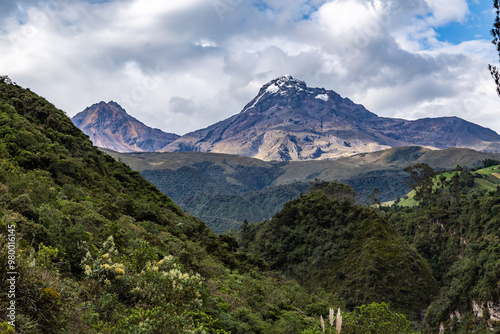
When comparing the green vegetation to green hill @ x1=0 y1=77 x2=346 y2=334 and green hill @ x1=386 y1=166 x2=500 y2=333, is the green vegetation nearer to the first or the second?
green hill @ x1=0 y1=77 x2=346 y2=334

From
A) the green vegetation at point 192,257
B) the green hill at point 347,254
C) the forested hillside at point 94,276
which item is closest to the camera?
the forested hillside at point 94,276

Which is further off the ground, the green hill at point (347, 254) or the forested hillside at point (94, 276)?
the forested hillside at point (94, 276)

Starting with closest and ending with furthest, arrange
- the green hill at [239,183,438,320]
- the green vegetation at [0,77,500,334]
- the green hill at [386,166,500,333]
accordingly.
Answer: the green vegetation at [0,77,500,334] → the green hill at [386,166,500,333] → the green hill at [239,183,438,320]

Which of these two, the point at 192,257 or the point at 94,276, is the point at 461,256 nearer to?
the point at 192,257

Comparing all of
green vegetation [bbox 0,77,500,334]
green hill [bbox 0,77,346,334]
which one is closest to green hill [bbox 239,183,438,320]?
green vegetation [bbox 0,77,500,334]

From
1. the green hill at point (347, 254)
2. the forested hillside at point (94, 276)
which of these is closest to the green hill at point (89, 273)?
the forested hillside at point (94, 276)

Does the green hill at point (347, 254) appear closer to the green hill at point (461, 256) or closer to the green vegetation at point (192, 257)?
the green vegetation at point (192, 257)

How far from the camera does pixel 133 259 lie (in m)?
13.9

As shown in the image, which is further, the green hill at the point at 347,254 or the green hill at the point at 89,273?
the green hill at the point at 347,254

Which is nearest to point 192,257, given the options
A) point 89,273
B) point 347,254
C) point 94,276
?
point 94,276

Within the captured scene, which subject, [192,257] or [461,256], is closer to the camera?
[192,257]

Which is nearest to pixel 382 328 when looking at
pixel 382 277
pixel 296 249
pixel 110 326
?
pixel 110 326

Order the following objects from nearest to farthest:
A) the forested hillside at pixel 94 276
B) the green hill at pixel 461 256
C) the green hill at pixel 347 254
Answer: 1. the forested hillside at pixel 94 276
2. the green hill at pixel 461 256
3. the green hill at pixel 347 254

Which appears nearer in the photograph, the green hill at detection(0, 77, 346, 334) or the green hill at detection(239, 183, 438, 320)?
the green hill at detection(0, 77, 346, 334)
